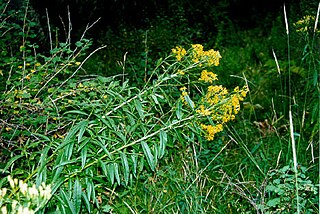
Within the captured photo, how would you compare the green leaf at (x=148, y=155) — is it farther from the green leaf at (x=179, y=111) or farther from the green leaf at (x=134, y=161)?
the green leaf at (x=179, y=111)

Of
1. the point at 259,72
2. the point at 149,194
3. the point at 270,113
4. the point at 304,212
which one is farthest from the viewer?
the point at 259,72

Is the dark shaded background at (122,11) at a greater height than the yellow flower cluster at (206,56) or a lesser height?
lesser

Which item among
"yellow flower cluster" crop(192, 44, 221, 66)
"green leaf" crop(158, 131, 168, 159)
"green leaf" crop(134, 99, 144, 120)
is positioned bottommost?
"green leaf" crop(158, 131, 168, 159)

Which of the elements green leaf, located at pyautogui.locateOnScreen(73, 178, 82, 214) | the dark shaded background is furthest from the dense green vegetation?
the dark shaded background

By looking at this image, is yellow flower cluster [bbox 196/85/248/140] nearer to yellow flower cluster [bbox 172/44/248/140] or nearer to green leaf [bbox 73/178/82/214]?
yellow flower cluster [bbox 172/44/248/140]

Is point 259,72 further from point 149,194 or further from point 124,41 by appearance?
point 149,194

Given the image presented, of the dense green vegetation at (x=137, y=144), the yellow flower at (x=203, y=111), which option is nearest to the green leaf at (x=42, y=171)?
the dense green vegetation at (x=137, y=144)

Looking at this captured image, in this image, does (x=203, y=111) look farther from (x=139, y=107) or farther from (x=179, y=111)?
(x=139, y=107)

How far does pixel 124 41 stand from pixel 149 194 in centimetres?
358

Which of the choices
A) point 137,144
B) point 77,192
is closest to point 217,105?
point 137,144

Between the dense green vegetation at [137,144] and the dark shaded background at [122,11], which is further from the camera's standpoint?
the dark shaded background at [122,11]

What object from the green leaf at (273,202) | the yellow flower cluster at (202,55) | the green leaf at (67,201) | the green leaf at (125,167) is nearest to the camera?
the green leaf at (67,201)

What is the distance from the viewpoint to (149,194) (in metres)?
3.22

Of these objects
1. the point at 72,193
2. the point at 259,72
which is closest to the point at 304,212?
the point at 72,193
